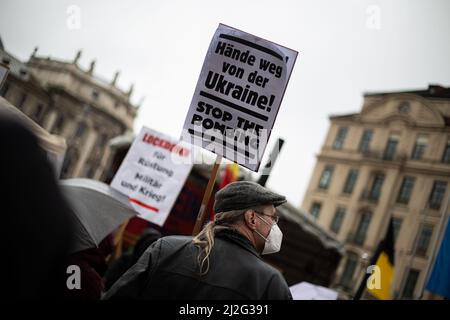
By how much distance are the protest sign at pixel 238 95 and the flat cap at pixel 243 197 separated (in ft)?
3.21

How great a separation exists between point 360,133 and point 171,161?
35878 mm

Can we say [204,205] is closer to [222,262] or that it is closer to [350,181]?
[222,262]

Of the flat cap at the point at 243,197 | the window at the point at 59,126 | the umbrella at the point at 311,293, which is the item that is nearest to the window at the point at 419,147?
the umbrella at the point at 311,293

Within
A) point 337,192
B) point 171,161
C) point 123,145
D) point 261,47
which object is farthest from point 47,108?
point 261,47

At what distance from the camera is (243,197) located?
222 centimetres

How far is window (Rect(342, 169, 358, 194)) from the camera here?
129ft

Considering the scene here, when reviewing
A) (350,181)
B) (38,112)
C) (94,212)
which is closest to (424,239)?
(350,181)

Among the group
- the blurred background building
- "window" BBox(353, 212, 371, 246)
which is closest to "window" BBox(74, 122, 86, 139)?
Answer: the blurred background building

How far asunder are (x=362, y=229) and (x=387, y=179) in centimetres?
508

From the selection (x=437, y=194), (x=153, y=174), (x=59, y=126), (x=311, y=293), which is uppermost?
(x=437, y=194)

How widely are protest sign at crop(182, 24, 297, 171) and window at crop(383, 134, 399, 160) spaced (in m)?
37.1

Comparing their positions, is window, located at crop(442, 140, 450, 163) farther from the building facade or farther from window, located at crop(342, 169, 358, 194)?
window, located at crop(342, 169, 358, 194)

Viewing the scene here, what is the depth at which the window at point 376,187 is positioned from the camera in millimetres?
37812
